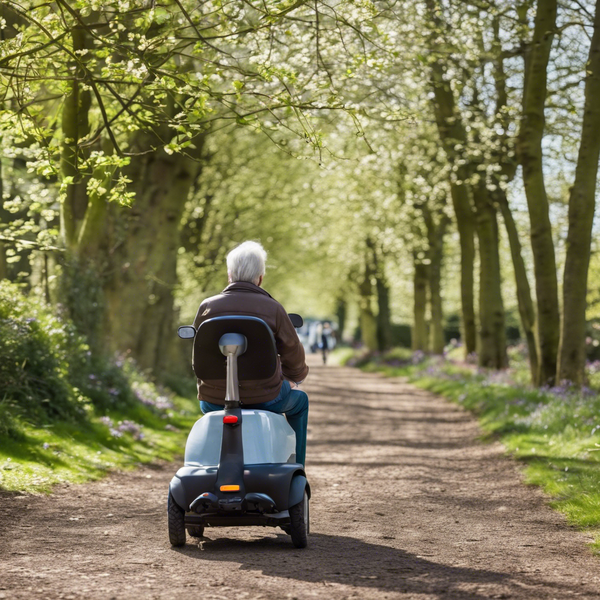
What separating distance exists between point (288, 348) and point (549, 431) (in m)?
6.71

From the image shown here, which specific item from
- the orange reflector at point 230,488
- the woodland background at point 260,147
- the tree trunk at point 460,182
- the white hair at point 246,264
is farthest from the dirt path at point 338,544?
the tree trunk at point 460,182

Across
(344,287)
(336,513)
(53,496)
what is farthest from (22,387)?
(344,287)

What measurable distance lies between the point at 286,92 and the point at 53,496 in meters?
4.15

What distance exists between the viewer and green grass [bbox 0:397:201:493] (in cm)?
859

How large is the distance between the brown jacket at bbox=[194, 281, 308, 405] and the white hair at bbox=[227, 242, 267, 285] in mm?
62

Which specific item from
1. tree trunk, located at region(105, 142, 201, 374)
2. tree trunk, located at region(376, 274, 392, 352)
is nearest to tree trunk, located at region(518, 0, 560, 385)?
tree trunk, located at region(105, 142, 201, 374)

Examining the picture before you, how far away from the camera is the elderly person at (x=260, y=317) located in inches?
238

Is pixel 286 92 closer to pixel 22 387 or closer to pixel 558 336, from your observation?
pixel 22 387

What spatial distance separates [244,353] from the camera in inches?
233

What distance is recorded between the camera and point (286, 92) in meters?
8.45

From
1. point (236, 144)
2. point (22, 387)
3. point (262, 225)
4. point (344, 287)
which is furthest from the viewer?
point (344, 287)

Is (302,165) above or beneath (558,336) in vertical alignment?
above

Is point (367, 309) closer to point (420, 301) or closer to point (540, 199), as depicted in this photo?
point (420, 301)

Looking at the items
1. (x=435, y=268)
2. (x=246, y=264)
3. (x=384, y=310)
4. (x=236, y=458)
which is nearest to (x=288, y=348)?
(x=246, y=264)
